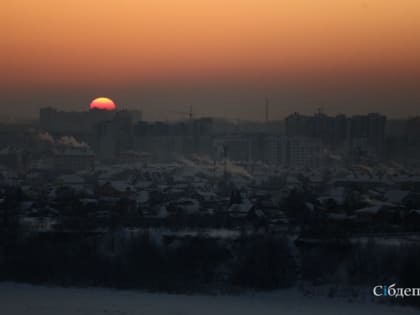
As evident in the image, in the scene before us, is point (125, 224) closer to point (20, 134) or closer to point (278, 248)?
point (278, 248)

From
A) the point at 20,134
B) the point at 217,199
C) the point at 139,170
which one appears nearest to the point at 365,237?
the point at 217,199

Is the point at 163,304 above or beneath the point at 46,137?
beneath

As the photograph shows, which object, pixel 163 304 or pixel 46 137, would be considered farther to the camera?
pixel 46 137

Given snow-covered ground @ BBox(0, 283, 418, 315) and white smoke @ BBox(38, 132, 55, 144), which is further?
white smoke @ BBox(38, 132, 55, 144)

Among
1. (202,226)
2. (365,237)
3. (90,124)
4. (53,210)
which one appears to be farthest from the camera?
(90,124)

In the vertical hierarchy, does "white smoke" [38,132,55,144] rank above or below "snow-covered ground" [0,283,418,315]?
above

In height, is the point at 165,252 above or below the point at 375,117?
below

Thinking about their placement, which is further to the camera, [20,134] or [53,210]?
[20,134]

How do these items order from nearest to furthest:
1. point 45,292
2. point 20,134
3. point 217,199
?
1. point 45,292
2. point 217,199
3. point 20,134
